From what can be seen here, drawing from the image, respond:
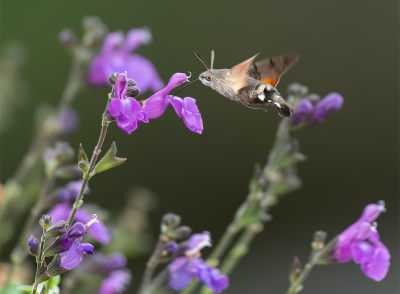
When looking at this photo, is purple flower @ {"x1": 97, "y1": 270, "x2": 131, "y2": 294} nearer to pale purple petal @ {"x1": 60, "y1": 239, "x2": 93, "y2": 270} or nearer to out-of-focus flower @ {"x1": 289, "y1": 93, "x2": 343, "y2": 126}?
pale purple petal @ {"x1": 60, "y1": 239, "x2": 93, "y2": 270}

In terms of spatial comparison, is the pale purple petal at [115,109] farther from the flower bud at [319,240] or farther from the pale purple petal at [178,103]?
the flower bud at [319,240]

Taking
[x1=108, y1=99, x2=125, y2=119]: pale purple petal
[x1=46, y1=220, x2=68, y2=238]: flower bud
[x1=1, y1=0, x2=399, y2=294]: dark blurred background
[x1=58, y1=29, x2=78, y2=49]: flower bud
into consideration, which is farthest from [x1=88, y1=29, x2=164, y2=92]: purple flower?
[x1=1, y1=0, x2=399, y2=294]: dark blurred background

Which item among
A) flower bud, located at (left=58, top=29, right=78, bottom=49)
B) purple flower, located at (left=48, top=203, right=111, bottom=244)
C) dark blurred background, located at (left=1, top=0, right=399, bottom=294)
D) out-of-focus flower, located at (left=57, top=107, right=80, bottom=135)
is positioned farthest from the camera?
dark blurred background, located at (left=1, top=0, right=399, bottom=294)

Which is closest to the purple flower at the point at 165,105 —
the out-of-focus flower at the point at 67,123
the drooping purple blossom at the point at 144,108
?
the drooping purple blossom at the point at 144,108

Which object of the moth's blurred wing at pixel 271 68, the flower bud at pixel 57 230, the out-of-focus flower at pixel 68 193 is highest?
the moth's blurred wing at pixel 271 68

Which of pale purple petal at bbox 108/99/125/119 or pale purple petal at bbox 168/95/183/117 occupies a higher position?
pale purple petal at bbox 168/95/183/117

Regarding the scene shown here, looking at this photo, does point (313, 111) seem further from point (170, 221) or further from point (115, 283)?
point (115, 283)
